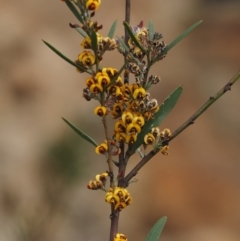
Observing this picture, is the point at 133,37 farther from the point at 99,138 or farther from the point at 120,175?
the point at 99,138

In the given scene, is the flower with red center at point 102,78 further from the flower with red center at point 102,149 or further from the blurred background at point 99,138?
the blurred background at point 99,138

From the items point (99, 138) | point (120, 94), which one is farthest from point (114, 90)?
point (99, 138)

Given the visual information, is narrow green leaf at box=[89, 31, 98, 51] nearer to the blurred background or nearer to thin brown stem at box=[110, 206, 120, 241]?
thin brown stem at box=[110, 206, 120, 241]

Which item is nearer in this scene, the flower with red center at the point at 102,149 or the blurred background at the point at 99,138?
the flower with red center at the point at 102,149

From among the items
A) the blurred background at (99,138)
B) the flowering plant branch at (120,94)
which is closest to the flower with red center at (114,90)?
the flowering plant branch at (120,94)

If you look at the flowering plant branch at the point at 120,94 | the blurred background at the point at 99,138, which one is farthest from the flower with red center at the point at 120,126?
the blurred background at the point at 99,138

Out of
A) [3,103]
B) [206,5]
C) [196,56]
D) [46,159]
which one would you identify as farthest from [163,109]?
[206,5]

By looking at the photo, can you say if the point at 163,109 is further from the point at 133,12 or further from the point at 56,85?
the point at 133,12

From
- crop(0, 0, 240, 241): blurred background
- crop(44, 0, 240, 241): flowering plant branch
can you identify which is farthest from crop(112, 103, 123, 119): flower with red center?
crop(0, 0, 240, 241): blurred background

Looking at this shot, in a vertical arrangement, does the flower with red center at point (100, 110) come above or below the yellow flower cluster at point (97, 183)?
above
